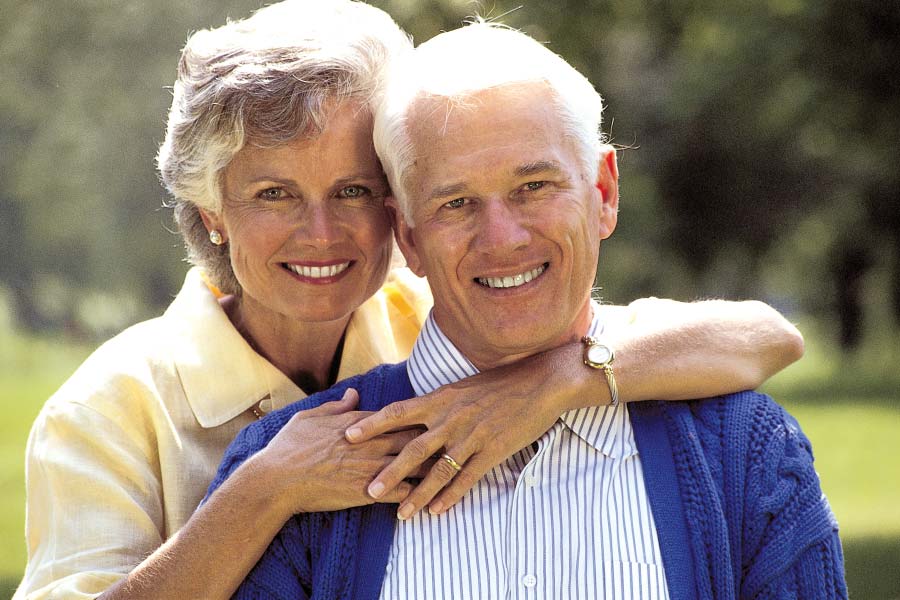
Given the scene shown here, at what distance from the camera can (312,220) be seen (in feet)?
9.74

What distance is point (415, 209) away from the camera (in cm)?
268

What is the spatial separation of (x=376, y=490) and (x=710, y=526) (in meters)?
0.70

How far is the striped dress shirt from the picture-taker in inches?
96.5

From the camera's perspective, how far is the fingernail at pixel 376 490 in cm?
245

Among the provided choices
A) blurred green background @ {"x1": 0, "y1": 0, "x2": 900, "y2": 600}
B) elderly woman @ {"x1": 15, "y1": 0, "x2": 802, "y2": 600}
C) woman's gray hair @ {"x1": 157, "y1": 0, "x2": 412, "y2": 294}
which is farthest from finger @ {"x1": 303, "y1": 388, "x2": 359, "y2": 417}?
blurred green background @ {"x1": 0, "y1": 0, "x2": 900, "y2": 600}

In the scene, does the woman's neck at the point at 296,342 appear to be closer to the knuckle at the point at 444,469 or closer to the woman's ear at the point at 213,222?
the woman's ear at the point at 213,222

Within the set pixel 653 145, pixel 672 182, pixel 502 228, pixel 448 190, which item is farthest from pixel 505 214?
pixel 672 182

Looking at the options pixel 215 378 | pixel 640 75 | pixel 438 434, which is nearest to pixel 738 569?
pixel 438 434

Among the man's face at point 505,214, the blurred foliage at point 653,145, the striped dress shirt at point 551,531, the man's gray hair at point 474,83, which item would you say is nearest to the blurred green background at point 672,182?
the blurred foliage at point 653,145

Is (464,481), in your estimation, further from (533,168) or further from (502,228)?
(533,168)

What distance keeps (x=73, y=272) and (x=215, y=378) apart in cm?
1501

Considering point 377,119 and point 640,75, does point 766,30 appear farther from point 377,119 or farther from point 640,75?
point 377,119

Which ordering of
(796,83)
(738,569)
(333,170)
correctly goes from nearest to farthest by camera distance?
(738,569) < (333,170) < (796,83)

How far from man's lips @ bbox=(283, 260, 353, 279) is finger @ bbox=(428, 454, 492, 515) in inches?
30.7
